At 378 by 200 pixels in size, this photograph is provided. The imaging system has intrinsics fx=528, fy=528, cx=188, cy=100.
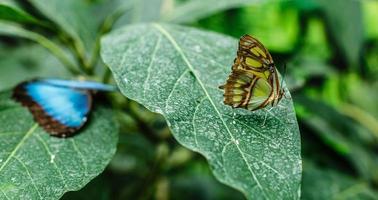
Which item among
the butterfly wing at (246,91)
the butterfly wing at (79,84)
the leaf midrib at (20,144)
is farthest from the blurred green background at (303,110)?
the butterfly wing at (246,91)

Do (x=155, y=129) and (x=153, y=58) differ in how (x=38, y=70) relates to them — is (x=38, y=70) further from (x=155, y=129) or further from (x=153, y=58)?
(x=153, y=58)

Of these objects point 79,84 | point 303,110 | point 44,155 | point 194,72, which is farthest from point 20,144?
point 303,110

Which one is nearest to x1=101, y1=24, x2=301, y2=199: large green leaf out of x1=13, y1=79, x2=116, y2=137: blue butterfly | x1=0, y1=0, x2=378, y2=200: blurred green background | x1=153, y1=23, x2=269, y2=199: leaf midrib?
x1=153, y1=23, x2=269, y2=199: leaf midrib

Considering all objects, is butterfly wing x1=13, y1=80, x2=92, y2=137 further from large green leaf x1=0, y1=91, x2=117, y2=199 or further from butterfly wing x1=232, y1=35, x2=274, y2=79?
butterfly wing x1=232, y1=35, x2=274, y2=79

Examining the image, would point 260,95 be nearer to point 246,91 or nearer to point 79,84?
point 246,91

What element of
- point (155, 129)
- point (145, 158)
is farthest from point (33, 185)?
point (145, 158)
